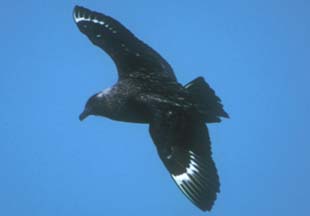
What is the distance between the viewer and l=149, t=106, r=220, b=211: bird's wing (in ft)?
22.5

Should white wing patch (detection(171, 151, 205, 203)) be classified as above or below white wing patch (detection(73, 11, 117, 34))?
below

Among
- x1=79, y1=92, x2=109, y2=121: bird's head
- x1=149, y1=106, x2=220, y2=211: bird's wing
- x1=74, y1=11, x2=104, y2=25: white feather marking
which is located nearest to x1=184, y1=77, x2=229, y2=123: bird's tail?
x1=149, y1=106, x2=220, y2=211: bird's wing

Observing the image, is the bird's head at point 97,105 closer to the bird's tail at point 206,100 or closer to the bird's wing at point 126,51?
the bird's wing at point 126,51

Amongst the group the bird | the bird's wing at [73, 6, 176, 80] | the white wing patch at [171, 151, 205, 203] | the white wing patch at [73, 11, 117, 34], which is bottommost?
the white wing patch at [171, 151, 205, 203]

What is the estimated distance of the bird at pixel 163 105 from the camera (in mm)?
7051

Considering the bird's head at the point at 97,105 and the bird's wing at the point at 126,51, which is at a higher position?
the bird's wing at the point at 126,51

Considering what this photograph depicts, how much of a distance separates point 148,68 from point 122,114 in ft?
2.56

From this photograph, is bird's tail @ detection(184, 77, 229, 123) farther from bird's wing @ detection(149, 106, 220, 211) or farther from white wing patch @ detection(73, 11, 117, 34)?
white wing patch @ detection(73, 11, 117, 34)

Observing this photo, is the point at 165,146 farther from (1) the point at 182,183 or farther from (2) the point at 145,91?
(2) the point at 145,91

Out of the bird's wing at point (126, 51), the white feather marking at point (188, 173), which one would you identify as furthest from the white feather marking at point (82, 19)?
the white feather marking at point (188, 173)

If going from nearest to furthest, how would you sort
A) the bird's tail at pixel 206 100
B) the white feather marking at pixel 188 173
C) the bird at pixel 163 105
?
the white feather marking at pixel 188 173, the bird at pixel 163 105, the bird's tail at pixel 206 100

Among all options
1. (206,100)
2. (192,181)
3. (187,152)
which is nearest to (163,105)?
(206,100)

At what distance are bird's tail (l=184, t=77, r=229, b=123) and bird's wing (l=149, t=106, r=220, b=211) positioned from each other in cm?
15

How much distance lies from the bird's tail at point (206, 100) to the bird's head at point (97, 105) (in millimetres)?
1376
